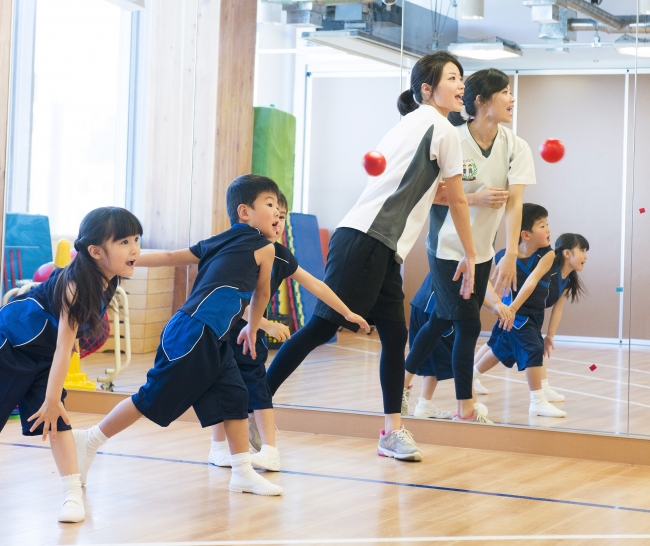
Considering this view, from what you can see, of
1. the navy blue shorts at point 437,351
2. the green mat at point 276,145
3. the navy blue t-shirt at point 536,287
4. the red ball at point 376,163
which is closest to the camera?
the red ball at point 376,163

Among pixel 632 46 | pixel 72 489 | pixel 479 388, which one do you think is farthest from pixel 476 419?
pixel 72 489

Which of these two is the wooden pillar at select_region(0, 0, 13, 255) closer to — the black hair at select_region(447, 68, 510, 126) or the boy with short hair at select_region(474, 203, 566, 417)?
the black hair at select_region(447, 68, 510, 126)

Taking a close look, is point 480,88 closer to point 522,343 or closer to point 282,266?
point 522,343

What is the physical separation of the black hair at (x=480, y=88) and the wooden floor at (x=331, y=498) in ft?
3.81

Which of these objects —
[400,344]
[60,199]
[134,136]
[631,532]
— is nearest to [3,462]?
[400,344]

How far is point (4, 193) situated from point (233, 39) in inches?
45.4

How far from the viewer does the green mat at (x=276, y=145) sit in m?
3.65

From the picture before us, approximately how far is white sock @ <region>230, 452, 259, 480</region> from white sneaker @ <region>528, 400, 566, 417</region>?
118 cm

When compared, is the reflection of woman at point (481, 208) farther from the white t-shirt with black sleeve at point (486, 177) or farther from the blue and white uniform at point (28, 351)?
the blue and white uniform at point (28, 351)

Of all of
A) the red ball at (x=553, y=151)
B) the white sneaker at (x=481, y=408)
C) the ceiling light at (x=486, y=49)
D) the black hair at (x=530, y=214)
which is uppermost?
the ceiling light at (x=486, y=49)

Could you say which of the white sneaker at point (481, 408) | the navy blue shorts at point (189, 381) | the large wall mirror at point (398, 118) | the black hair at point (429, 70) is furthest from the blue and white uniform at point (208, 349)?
the white sneaker at point (481, 408)

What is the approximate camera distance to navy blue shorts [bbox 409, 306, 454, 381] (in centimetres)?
331

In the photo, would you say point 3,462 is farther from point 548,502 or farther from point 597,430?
point 597,430

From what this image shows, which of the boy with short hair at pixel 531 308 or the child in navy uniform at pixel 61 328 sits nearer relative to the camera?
the child in navy uniform at pixel 61 328
